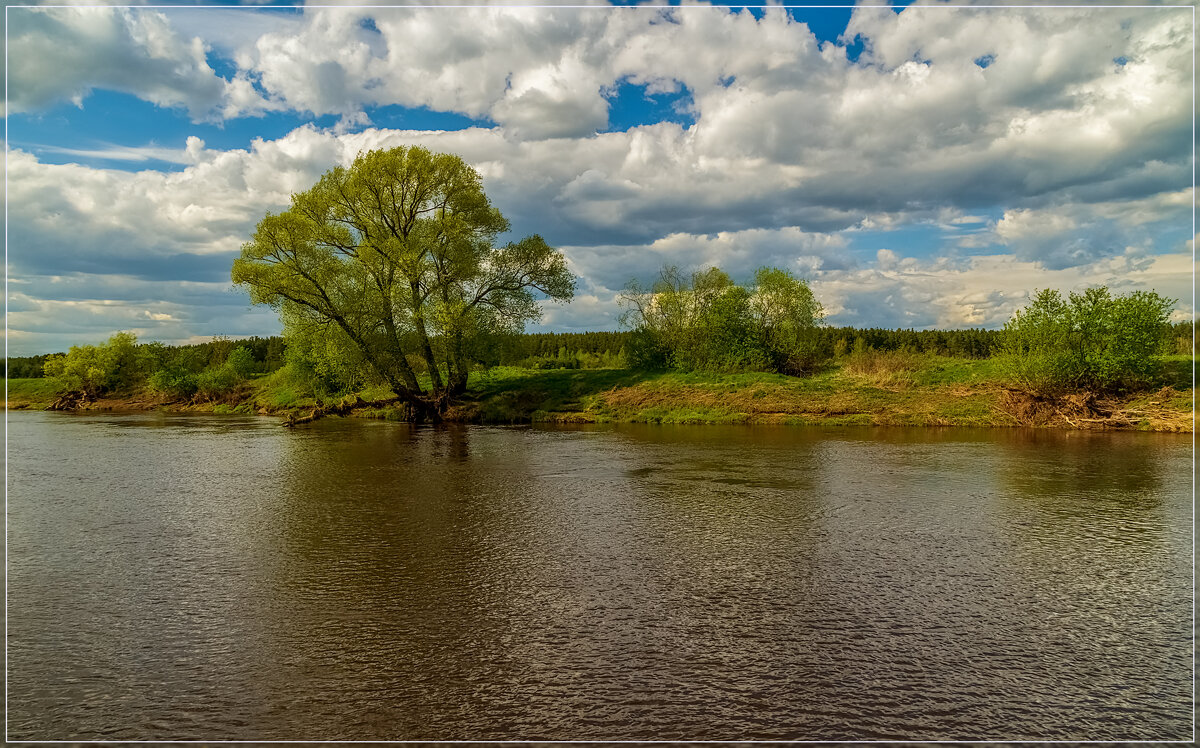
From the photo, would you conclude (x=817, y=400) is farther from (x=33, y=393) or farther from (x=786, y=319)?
(x=33, y=393)

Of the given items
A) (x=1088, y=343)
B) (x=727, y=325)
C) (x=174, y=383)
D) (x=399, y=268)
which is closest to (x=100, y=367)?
(x=174, y=383)

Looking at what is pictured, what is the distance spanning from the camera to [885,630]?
26.4 feet

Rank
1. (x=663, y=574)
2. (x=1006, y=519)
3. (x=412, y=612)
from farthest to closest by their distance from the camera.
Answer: (x=1006, y=519), (x=663, y=574), (x=412, y=612)

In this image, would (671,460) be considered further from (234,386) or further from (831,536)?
(234,386)

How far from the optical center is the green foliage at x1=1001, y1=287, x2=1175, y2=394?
31.8 m

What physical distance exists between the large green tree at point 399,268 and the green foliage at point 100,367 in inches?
1356

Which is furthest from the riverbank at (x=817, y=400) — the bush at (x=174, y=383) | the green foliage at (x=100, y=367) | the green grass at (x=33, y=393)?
the green grass at (x=33, y=393)

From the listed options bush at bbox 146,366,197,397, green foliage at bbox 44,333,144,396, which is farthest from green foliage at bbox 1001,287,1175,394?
green foliage at bbox 44,333,144,396

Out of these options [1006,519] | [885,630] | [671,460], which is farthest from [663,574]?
[671,460]

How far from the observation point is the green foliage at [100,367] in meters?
61.7

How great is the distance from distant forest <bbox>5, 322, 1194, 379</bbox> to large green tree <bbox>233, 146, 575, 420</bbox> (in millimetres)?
3304

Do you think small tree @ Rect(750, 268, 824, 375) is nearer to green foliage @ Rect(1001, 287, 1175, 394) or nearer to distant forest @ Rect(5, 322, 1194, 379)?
distant forest @ Rect(5, 322, 1194, 379)

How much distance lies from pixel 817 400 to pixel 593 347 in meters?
69.3

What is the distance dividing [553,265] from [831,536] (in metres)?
32.5
